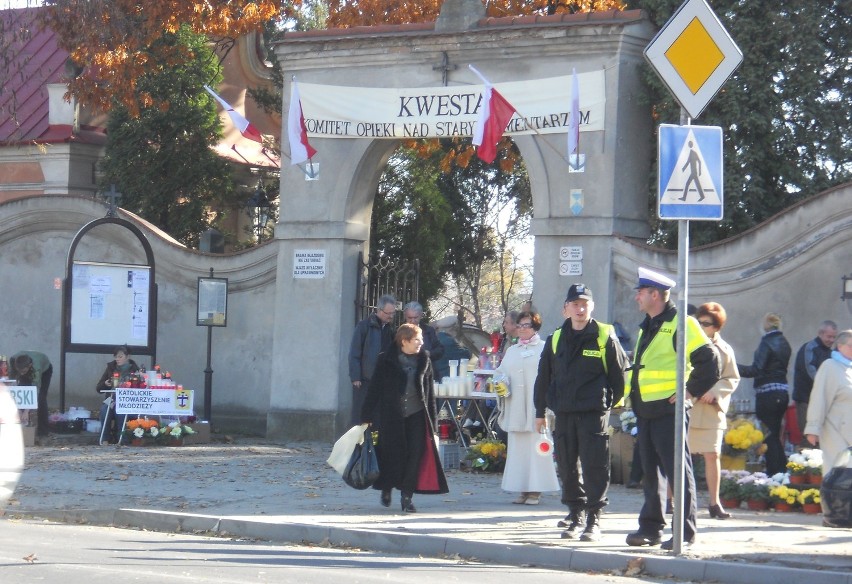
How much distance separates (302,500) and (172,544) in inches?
88.6

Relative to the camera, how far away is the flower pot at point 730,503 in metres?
12.1

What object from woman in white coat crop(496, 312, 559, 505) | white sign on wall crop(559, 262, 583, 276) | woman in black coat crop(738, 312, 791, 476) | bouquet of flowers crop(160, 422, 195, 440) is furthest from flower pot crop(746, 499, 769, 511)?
bouquet of flowers crop(160, 422, 195, 440)

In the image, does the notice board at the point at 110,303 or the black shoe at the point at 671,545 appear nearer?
the black shoe at the point at 671,545

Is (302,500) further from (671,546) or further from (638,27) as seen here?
(638,27)

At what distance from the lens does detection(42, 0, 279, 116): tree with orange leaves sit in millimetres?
21109

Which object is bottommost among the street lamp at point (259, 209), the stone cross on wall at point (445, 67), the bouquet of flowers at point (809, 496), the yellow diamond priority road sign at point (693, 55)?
the bouquet of flowers at point (809, 496)

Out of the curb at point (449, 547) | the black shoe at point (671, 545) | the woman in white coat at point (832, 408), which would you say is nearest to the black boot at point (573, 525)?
the curb at point (449, 547)

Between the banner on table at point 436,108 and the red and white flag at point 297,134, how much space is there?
0.16 meters

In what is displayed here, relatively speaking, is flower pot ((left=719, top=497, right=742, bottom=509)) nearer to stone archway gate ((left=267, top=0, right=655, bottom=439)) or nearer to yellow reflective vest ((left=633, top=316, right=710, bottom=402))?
yellow reflective vest ((left=633, top=316, right=710, bottom=402))

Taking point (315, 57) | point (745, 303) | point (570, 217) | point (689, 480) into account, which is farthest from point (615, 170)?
point (689, 480)

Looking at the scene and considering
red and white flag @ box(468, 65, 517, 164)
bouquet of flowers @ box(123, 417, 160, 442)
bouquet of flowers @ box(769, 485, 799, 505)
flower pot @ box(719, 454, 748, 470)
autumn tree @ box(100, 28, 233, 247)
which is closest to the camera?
bouquet of flowers @ box(769, 485, 799, 505)

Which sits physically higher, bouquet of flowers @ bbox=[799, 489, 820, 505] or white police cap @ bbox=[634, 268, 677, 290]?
white police cap @ bbox=[634, 268, 677, 290]

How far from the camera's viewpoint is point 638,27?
16.0m

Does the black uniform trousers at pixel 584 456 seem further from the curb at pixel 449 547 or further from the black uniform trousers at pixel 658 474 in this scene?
the curb at pixel 449 547
